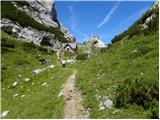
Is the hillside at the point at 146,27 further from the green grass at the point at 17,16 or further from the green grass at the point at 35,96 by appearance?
the green grass at the point at 17,16

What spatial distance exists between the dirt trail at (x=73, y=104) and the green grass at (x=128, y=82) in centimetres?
36

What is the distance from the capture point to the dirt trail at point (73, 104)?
1822cm

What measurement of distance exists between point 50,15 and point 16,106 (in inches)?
4121

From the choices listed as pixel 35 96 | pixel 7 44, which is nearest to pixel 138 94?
pixel 35 96

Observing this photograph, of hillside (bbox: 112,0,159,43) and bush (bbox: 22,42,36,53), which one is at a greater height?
bush (bbox: 22,42,36,53)

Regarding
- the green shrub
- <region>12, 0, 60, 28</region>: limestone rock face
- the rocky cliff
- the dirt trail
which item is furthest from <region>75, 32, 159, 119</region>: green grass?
<region>12, 0, 60, 28</region>: limestone rock face

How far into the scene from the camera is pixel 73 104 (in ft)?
65.2

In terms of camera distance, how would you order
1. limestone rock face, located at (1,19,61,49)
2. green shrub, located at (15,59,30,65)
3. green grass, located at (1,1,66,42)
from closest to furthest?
green shrub, located at (15,59,30,65) < limestone rock face, located at (1,19,61,49) < green grass, located at (1,1,66,42)

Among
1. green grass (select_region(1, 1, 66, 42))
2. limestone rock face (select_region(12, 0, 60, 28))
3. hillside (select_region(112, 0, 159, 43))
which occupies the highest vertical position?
limestone rock face (select_region(12, 0, 60, 28))

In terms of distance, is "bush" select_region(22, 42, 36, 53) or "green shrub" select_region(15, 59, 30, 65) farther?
"bush" select_region(22, 42, 36, 53)

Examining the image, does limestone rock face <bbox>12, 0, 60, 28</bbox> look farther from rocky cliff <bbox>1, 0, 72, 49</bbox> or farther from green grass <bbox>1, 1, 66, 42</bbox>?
green grass <bbox>1, 1, 66, 42</bbox>

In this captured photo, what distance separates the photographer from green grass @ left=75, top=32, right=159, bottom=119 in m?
17.3

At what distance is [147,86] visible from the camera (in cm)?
1819

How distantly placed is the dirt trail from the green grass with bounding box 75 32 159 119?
1.19ft
